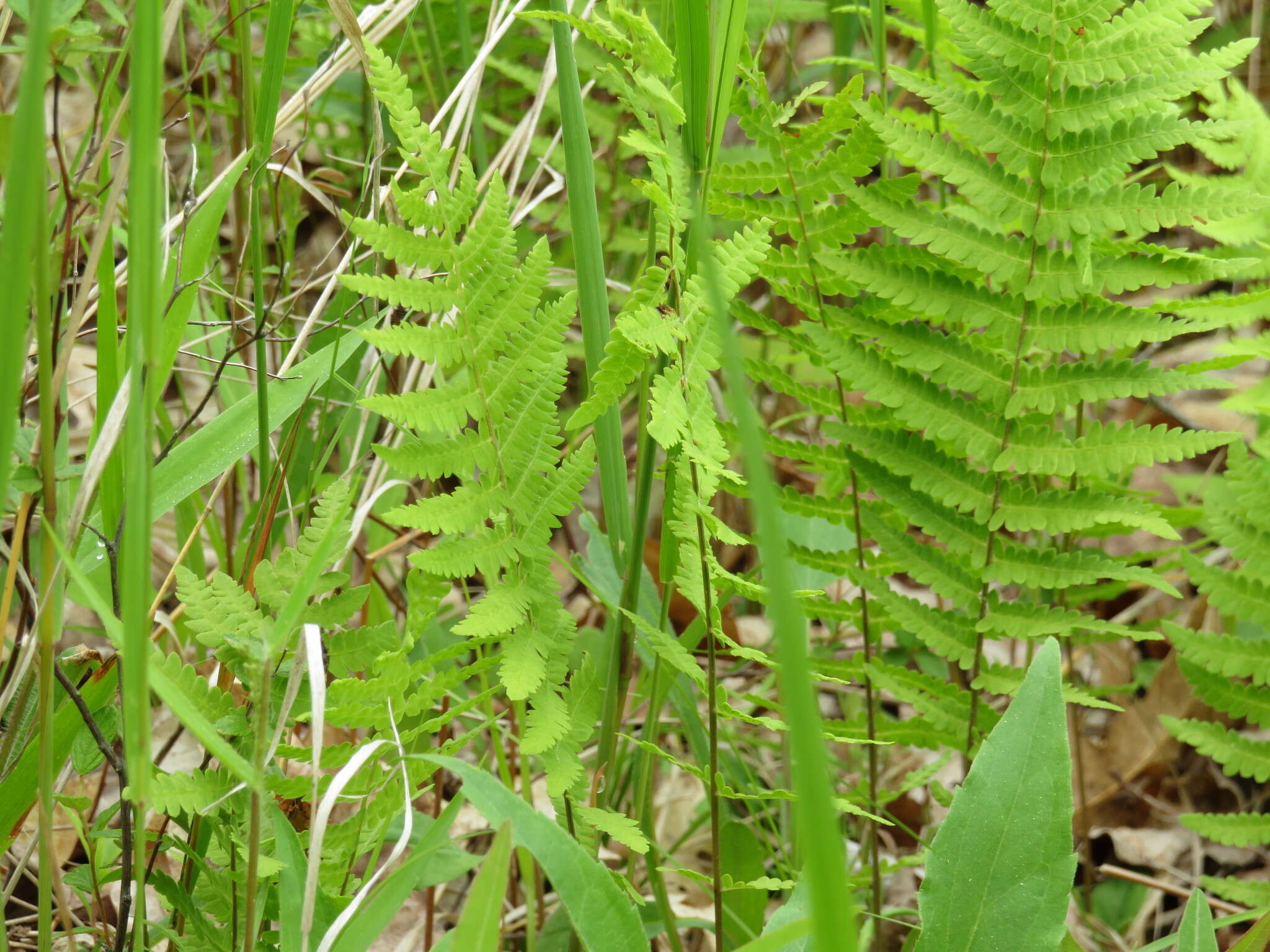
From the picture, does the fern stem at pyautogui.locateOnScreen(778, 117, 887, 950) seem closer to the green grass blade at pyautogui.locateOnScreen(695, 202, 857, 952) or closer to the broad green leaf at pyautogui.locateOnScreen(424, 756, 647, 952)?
the broad green leaf at pyautogui.locateOnScreen(424, 756, 647, 952)

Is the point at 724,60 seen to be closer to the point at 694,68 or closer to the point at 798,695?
the point at 694,68

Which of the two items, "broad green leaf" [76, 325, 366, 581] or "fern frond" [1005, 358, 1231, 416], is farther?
"fern frond" [1005, 358, 1231, 416]

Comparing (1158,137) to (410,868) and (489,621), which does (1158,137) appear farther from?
(410,868)

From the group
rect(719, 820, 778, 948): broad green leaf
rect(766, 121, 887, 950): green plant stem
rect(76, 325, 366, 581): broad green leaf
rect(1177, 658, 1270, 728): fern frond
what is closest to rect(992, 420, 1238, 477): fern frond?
rect(766, 121, 887, 950): green plant stem

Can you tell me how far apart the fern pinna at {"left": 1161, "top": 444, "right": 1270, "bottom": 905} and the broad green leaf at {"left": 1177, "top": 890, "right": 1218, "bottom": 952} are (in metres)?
0.53

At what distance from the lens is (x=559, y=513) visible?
117cm

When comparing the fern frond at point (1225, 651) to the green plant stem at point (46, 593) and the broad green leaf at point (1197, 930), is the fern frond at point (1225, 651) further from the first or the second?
the green plant stem at point (46, 593)

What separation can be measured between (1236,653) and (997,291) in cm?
70

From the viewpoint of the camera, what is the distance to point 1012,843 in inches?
45.0

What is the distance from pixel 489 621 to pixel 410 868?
0.81 ft

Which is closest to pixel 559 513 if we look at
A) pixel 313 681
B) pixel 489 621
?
pixel 489 621

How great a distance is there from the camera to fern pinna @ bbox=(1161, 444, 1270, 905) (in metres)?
1.68

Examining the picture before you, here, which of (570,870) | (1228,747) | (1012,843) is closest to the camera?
(570,870)

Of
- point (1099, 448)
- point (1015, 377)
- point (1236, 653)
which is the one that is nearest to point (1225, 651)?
point (1236, 653)
